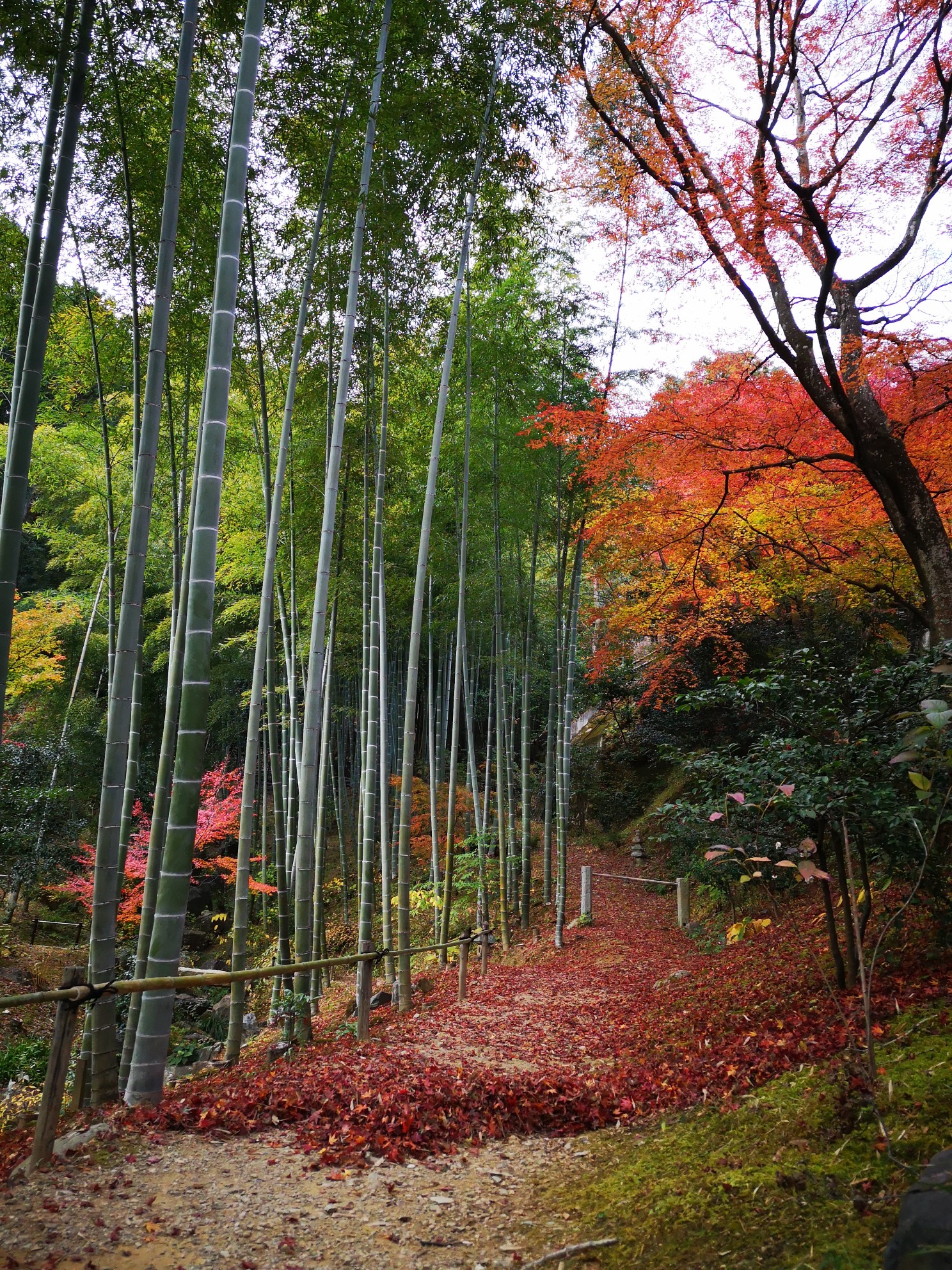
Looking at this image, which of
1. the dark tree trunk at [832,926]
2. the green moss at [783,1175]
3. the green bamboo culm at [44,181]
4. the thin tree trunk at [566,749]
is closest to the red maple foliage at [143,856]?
the thin tree trunk at [566,749]

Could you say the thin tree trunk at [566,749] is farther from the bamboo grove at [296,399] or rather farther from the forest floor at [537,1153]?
the forest floor at [537,1153]

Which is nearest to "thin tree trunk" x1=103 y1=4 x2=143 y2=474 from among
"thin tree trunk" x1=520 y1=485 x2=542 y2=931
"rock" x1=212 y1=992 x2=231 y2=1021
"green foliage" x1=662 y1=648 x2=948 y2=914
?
"green foliage" x1=662 y1=648 x2=948 y2=914

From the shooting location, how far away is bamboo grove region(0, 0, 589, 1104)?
299cm

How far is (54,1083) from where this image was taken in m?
2.17

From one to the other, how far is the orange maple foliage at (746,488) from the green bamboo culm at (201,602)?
332cm

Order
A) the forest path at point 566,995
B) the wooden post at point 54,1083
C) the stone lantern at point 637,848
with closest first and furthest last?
the wooden post at point 54,1083 < the forest path at point 566,995 < the stone lantern at point 637,848

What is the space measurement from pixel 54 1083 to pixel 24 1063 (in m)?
4.93

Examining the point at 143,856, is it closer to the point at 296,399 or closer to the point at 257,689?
the point at 257,689

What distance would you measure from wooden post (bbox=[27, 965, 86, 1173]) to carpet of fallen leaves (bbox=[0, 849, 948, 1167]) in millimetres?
384

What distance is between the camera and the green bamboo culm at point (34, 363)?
2820mm

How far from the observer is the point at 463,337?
6625mm

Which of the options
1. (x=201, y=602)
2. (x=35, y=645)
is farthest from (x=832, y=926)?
(x=35, y=645)

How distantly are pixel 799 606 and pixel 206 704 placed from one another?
8.02 m

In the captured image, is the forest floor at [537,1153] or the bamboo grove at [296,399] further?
the bamboo grove at [296,399]
